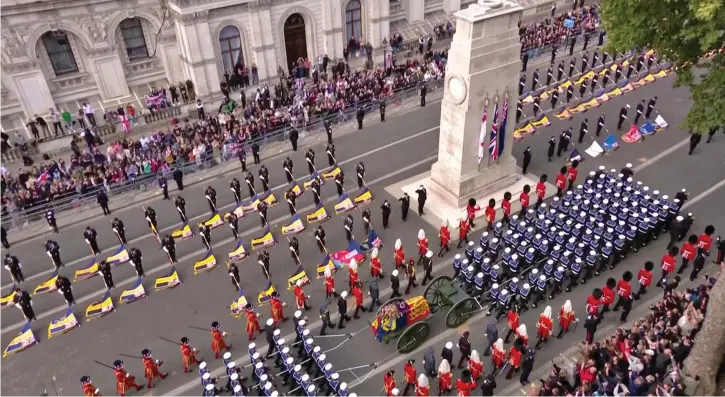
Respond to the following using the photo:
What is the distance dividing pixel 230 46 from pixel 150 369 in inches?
751

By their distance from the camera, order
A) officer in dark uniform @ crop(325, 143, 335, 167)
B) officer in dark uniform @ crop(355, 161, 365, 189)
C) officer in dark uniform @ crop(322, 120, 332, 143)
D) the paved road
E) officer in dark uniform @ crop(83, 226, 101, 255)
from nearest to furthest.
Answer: the paved road → officer in dark uniform @ crop(83, 226, 101, 255) → officer in dark uniform @ crop(355, 161, 365, 189) → officer in dark uniform @ crop(325, 143, 335, 167) → officer in dark uniform @ crop(322, 120, 332, 143)

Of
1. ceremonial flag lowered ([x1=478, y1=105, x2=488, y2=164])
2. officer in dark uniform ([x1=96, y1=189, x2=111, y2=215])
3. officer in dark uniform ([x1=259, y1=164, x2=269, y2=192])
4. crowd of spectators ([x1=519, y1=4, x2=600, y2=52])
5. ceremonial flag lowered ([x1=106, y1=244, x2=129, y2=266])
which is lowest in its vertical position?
ceremonial flag lowered ([x1=106, y1=244, x2=129, y2=266])

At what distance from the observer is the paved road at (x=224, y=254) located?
50.8 feet

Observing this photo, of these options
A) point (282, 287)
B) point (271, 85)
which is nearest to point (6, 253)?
point (282, 287)

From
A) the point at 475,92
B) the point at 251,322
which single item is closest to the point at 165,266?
the point at 251,322

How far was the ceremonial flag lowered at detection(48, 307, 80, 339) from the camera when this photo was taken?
16.3 meters

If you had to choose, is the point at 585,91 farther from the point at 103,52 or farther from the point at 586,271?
the point at 103,52

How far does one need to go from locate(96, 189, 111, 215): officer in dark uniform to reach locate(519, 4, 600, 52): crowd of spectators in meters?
23.5

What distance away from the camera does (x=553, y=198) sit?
21.1 m

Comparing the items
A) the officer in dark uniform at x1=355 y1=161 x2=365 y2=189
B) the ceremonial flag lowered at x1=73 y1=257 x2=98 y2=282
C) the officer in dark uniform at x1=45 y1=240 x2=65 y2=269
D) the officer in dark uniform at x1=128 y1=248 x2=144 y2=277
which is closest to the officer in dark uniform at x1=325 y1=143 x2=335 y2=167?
the officer in dark uniform at x1=355 y1=161 x2=365 y2=189

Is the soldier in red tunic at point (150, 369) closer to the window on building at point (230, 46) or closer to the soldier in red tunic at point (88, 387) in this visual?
the soldier in red tunic at point (88, 387)

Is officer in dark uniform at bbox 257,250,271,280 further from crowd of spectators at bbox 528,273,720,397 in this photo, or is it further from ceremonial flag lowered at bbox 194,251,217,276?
crowd of spectators at bbox 528,273,720,397

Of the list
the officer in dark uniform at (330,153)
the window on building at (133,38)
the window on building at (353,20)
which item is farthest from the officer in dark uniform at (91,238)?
the window on building at (353,20)

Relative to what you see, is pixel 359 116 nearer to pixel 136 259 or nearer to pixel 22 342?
pixel 136 259
